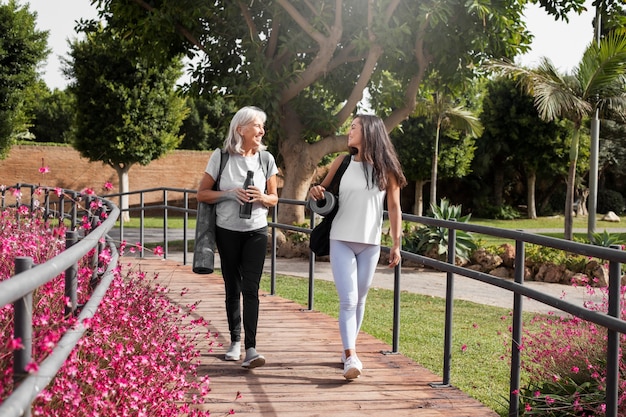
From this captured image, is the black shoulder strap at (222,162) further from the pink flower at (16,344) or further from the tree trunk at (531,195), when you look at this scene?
the tree trunk at (531,195)

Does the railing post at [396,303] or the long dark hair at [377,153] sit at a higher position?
the long dark hair at [377,153]

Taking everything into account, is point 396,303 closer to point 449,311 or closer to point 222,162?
point 449,311

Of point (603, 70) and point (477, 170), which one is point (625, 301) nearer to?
point (603, 70)

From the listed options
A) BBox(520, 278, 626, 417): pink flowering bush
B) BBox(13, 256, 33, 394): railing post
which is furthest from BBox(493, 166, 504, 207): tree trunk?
BBox(13, 256, 33, 394): railing post

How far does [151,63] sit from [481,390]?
14710 mm

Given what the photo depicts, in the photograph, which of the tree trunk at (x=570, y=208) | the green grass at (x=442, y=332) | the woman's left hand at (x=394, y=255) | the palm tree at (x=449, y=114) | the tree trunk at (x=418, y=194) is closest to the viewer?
the woman's left hand at (x=394, y=255)

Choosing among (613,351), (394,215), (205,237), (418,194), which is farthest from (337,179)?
(418,194)

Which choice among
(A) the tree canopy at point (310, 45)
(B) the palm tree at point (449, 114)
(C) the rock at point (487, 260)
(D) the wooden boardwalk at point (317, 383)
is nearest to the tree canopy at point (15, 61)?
(A) the tree canopy at point (310, 45)

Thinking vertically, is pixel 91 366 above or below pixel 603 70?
below

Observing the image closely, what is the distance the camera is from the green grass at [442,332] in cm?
679

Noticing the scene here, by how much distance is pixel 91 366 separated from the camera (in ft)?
10.2

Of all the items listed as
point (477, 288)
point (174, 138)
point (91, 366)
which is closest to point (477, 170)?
point (174, 138)

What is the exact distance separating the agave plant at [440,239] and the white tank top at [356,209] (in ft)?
33.0

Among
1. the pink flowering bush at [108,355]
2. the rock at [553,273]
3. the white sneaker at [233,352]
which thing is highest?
the pink flowering bush at [108,355]
